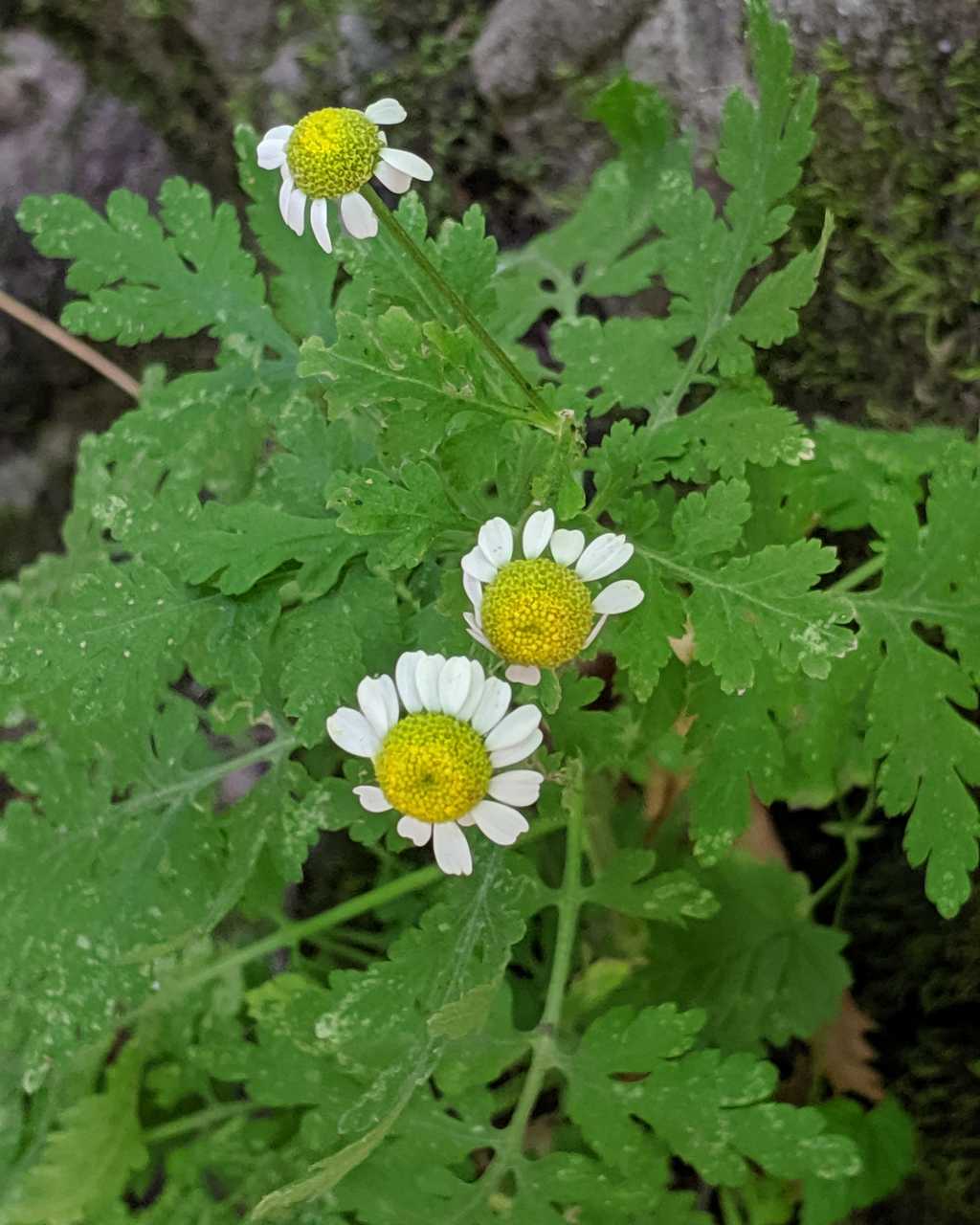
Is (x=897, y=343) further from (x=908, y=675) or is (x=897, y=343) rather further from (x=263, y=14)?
(x=263, y=14)

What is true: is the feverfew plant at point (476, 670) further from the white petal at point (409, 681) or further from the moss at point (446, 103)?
the moss at point (446, 103)

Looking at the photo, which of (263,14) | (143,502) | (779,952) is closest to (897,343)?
(779,952)

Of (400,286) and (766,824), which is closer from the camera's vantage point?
(400,286)

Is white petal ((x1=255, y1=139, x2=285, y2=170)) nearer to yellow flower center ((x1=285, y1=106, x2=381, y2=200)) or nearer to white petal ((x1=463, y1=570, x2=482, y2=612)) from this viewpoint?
yellow flower center ((x1=285, y1=106, x2=381, y2=200))

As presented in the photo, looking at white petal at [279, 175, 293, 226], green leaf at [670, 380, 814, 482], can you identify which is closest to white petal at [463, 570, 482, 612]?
green leaf at [670, 380, 814, 482]

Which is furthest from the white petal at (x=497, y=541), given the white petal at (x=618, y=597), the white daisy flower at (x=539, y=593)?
the white petal at (x=618, y=597)

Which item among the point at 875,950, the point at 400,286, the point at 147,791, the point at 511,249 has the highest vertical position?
the point at 400,286
